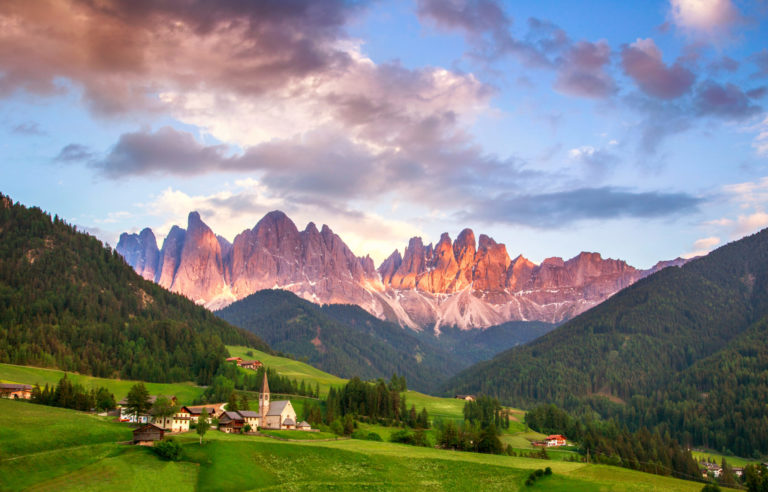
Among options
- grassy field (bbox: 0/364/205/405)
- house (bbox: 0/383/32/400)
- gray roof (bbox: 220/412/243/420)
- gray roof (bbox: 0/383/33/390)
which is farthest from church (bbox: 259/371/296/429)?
gray roof (bbox: 0/383/33/390)

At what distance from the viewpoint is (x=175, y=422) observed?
10875 cm

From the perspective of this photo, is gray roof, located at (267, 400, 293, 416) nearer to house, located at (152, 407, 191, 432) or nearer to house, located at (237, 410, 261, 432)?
house, located at (237, 410, 261, 432)

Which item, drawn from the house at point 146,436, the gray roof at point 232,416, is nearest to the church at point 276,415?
the gray roof at point 232,416

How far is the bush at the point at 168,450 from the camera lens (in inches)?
3344

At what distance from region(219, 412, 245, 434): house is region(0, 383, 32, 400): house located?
35.0 m

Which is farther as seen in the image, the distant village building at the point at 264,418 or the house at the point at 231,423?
the distant village building at the point at 264,418

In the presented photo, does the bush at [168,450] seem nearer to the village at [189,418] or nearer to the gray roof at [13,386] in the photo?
the village at [189,418]

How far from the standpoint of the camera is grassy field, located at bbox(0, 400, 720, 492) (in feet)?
250

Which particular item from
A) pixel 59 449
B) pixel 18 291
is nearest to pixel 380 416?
pixel 59 449

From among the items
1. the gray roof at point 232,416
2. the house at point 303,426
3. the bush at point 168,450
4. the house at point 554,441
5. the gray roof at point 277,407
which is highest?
the gray roof at point 277,407

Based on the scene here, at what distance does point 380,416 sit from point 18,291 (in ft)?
364

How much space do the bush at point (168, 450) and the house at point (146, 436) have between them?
4.59 m

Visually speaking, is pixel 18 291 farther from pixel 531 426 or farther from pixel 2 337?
pixel 531 426

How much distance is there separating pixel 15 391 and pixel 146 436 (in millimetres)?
45791
